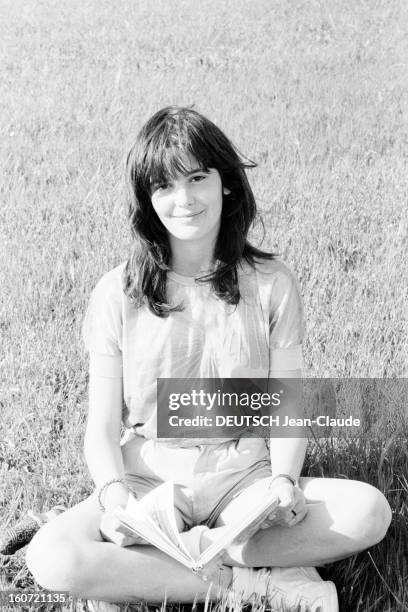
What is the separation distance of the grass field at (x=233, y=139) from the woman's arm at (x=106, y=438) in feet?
1.41

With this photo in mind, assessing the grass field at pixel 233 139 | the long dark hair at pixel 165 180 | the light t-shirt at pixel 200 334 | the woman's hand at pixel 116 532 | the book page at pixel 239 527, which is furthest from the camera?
the grass field at pixel 233 139

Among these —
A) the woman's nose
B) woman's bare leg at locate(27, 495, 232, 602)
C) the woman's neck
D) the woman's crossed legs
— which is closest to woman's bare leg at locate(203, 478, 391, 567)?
the woman's crossed legs

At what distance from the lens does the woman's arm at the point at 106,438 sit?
2066 millimetres

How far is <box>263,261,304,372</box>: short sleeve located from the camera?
2152mm

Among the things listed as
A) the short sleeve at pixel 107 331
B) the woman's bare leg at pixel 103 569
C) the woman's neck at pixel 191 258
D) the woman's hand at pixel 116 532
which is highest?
the woman's neck at pixel 191 258

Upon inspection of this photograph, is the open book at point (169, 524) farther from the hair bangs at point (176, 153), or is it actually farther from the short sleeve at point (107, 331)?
the hair bangs at point (176, 153)

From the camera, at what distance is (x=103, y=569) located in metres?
1.96

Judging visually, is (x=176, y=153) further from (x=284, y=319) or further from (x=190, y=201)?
(x=284, y=319)

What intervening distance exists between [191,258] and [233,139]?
5.59 feet

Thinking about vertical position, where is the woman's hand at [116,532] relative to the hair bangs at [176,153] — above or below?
below

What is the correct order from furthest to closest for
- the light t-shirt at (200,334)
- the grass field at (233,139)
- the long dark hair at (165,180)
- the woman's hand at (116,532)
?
the grass field at (233,139), the light t-shirt at (200,334), the long dark hair at (165,180), the woman's hand at (116,532)

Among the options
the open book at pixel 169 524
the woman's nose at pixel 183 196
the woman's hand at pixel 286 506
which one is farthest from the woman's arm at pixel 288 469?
the woman's nose at pixel 183 196

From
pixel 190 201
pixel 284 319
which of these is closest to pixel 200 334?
pixel 284 319

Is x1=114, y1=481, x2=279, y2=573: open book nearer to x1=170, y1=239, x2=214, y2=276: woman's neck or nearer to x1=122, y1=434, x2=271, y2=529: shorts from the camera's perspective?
x1=122, y1=434, x2=271, y2=529: shorts
